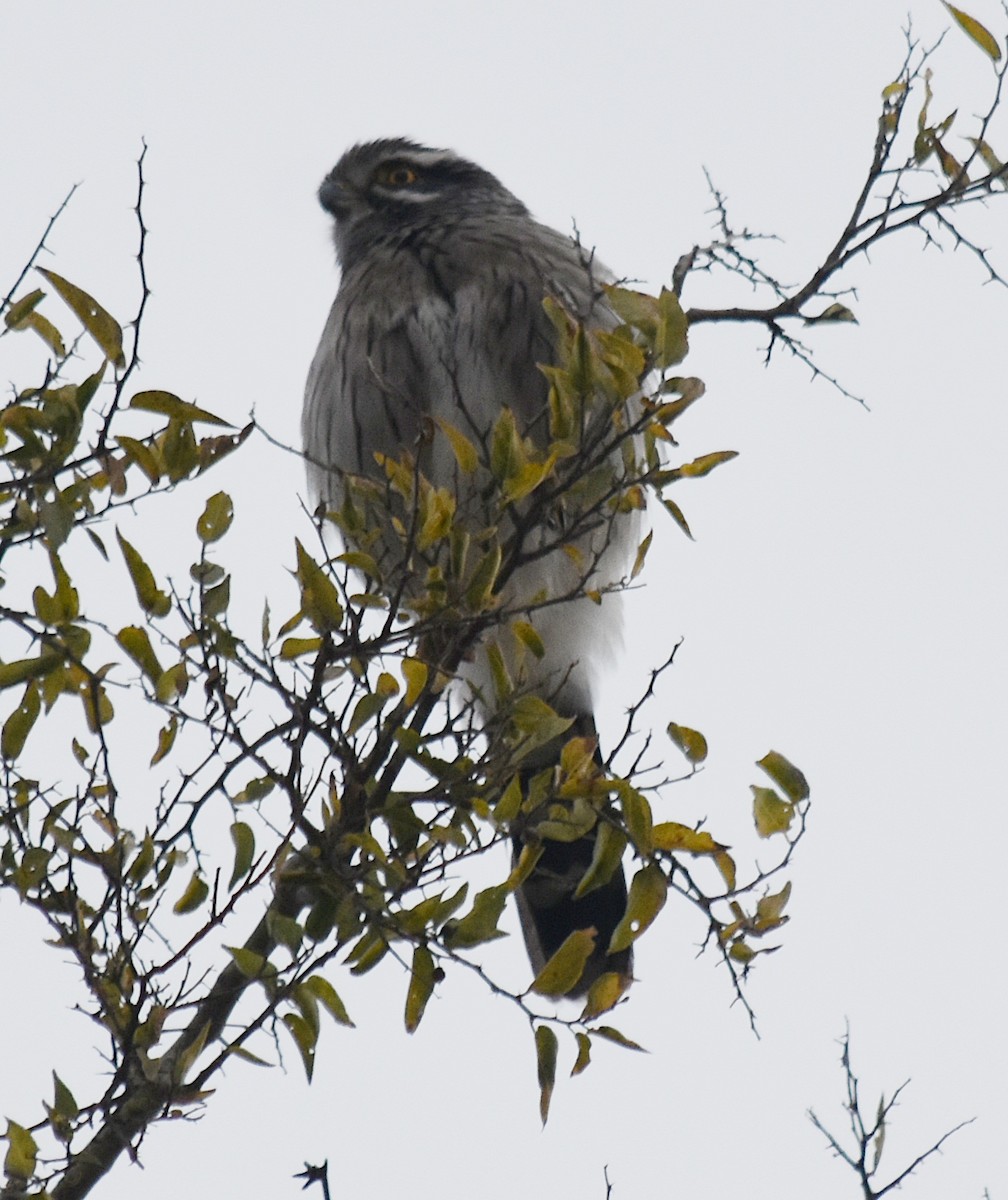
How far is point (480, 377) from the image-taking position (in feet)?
13.0

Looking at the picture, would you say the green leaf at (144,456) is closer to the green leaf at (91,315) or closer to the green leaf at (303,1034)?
the green leaf at (91,315)

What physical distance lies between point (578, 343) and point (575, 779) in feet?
2.09

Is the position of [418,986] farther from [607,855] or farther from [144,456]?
[144,456]

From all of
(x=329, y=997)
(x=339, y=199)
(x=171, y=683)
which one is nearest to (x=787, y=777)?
(x=329, y=997)

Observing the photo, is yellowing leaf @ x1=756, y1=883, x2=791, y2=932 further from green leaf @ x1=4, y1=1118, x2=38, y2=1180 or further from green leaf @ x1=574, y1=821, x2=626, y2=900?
green leaf @ x1=4, y1=1118, x2=38, y2=1180

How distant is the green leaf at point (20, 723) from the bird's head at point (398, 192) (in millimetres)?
2602

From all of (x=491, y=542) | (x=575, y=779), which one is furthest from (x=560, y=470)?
(x=575, y=779)

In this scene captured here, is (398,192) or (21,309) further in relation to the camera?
(398,192)

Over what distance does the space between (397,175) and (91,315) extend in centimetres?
295

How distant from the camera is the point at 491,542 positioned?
2508 millimetres

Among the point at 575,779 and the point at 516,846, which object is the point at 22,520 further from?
the point at 516,846

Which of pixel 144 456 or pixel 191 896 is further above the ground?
pixel 144 456

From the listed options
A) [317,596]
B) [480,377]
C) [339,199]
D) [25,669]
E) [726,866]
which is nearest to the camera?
[25,669]

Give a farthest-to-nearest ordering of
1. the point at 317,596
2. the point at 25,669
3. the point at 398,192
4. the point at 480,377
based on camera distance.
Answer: the point at 398,192 < the point at 480,377 < the point at 317,596 < the point at 25,669
